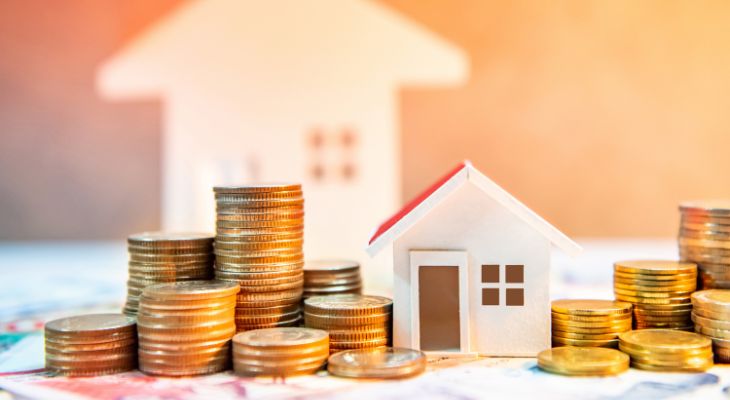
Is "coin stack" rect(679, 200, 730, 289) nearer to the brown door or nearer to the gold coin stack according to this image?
the brown door

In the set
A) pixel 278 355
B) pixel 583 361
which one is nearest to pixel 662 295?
pixel 583 361

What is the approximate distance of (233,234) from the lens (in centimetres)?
339

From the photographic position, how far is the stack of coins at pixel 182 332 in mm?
3049

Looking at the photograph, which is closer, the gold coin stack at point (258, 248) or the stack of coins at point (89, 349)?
the stack of coins at point (89, 349)

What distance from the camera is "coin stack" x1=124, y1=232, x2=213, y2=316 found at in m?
3.44

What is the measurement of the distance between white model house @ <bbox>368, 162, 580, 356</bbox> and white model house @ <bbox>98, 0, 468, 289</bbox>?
4.50 meters

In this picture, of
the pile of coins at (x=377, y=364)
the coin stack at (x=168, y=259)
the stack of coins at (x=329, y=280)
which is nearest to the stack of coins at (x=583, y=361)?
the pile of coins at (x=377, y=364)

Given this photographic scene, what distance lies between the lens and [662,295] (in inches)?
134

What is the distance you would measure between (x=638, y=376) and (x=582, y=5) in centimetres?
575

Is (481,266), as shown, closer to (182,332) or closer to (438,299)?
Answer: (438,299)

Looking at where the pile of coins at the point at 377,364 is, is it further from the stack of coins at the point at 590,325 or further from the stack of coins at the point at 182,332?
the stack of coins at the point at 590,325

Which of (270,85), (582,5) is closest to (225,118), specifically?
(270,85)

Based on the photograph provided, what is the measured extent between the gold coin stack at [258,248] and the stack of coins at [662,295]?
1464 millimetres

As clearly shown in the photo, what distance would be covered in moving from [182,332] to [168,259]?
1.59 feet
